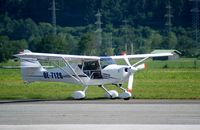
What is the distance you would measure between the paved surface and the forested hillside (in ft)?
265

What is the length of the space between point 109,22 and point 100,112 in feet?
392

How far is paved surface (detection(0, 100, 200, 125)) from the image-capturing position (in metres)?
15.1

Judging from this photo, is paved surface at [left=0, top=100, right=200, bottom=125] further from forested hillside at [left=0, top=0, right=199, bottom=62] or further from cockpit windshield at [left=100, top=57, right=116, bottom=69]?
forested hillside at [left=0, top=0, right=199, bottom=62]

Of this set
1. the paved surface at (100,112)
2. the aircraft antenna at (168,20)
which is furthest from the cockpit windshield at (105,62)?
the aircraft antenna at (168,20)

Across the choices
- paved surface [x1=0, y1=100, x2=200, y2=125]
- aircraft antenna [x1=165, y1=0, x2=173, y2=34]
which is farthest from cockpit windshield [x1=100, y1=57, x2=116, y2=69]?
aircraft antenna [x1=165, y1=0, x2=173, y2=34]

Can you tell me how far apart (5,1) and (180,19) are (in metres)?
49.0

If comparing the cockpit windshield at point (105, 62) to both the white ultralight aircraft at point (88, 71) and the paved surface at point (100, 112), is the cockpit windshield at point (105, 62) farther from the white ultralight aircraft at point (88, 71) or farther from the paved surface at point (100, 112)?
Answer: the paved surface at point (100, 112)

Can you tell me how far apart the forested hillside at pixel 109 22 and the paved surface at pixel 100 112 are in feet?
265

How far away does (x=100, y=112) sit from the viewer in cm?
1739

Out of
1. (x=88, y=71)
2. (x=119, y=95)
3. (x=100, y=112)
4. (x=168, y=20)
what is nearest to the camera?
(x=100, y=112)

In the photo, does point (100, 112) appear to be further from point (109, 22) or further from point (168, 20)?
point (109, 22)

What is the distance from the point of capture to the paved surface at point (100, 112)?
1506cm

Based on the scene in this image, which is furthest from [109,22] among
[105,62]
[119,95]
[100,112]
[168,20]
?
[100,112]

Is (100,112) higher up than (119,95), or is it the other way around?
(100,112)
